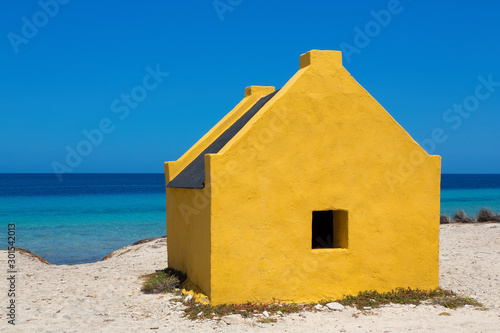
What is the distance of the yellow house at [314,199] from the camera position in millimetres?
8664

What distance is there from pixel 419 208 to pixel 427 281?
156 cm

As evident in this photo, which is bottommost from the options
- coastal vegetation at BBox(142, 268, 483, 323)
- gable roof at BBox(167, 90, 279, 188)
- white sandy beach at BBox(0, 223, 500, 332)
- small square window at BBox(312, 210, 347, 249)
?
white sandy beach at BBox(0, 223, 500, 332)

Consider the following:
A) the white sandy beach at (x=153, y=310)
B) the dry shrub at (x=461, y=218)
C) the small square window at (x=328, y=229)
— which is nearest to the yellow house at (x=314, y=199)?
the small square window at (x=328, y=229)

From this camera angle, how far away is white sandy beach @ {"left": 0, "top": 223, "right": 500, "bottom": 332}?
7.90 metres

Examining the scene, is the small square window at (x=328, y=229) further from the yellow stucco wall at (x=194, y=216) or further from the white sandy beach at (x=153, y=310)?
the yellow stucco wall at (x=194, y=216)

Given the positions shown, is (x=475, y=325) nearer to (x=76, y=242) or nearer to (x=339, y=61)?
(x=339, y=61)

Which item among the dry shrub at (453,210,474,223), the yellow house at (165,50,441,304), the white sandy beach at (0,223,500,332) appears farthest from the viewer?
the dry shrub at (453,210,474,223)

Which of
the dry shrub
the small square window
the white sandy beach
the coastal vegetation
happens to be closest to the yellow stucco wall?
the coastal vegetation

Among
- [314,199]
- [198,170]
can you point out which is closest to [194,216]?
[198,170]

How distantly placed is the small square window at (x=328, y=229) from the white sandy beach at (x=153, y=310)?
1.59m

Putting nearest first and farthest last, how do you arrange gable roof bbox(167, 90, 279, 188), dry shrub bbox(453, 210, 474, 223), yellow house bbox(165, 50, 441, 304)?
yellow house bbox(165, 50, 441, 304), gable roof bbox(167, 90, 279, 188), dry shrub bbox(453, 210, 474, 223)

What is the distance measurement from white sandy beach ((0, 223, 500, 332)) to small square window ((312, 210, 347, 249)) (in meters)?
Answer: 1.59

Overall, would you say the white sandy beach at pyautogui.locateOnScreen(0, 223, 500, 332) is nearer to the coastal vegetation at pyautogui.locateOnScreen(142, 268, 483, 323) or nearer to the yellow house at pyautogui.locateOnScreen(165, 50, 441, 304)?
the coastal vegetation at pyautogui.locateOnScreen(142, 268, 483, 323)

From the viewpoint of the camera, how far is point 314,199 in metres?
9.16
